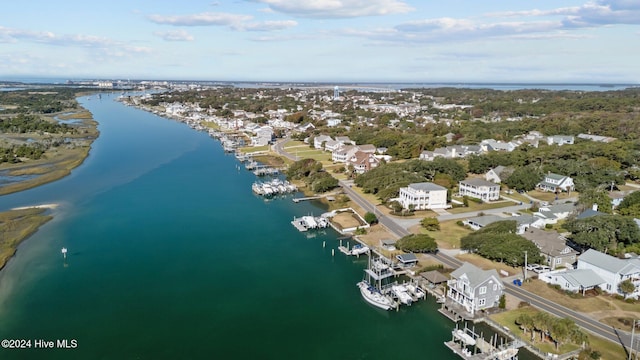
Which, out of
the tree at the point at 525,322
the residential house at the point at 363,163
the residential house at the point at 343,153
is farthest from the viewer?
the residential house at the point at 343,153

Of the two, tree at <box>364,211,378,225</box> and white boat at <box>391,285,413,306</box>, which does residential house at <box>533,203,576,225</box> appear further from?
white boat at <box>391,285,413,306</box>

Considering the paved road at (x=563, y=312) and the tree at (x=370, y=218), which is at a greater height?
the tree at (x=370, y=218)

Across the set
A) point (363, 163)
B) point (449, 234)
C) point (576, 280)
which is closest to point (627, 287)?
point (576, 280)

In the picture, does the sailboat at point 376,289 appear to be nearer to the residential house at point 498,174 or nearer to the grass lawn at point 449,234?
the grass lawn at point 449,234

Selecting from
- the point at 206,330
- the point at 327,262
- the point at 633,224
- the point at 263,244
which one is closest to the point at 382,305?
the point at 327,262

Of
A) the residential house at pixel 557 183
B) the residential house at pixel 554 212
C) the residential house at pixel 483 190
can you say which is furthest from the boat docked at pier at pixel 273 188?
the residential house at pixel 557 183

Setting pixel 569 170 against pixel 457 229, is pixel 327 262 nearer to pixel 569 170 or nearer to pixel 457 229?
pixel 457 229
